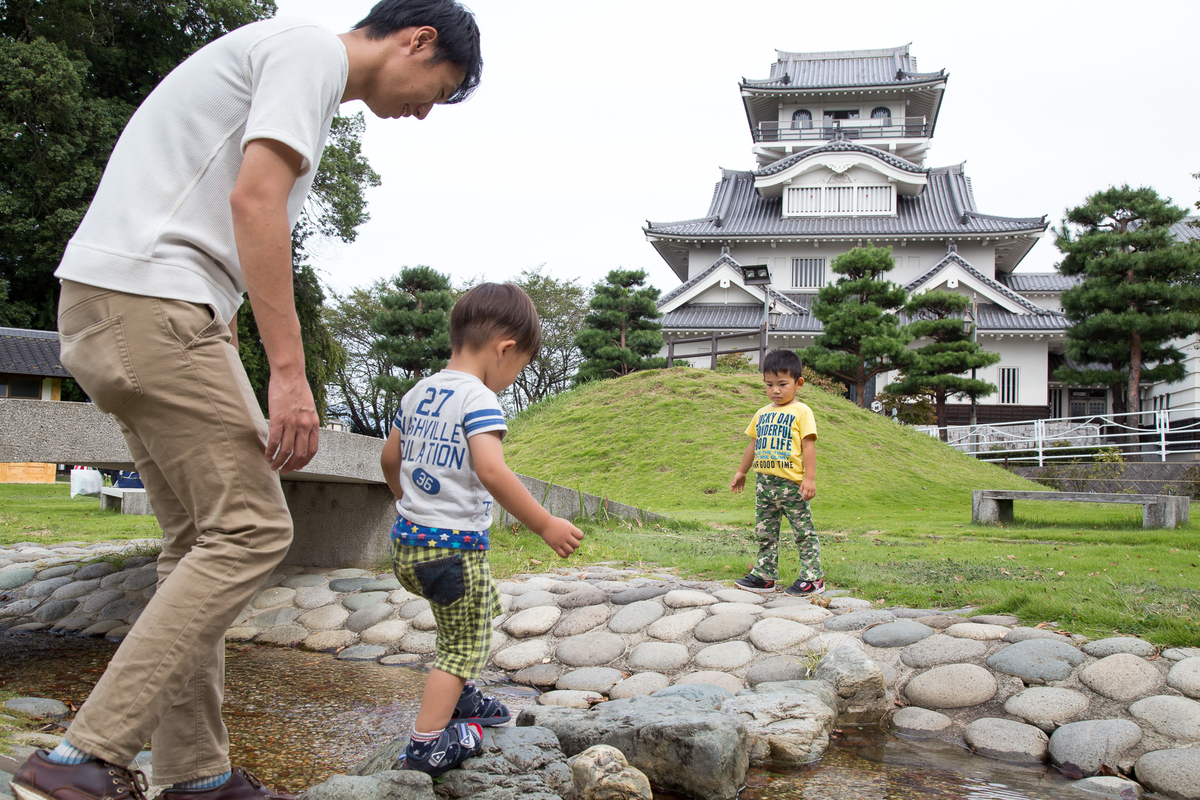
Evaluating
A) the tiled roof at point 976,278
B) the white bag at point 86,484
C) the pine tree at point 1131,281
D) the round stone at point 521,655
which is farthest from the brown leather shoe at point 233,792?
the tiled roof at point 976,278

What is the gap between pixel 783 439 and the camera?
4668 millimetres

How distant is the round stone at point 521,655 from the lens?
3785mm

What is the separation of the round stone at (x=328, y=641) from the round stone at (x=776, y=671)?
2060mm

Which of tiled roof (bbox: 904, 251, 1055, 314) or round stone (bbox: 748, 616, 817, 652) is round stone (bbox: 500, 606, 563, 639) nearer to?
round stone (bbox: 748, 616, 817, 652)

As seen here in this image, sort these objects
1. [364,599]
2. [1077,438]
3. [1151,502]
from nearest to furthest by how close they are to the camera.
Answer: [364,599]
[1151,502]
[1077,438]

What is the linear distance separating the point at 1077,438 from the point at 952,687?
1629cm

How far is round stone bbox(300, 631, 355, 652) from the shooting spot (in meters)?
4.10

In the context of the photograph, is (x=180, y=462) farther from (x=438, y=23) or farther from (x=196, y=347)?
(x=438, y=23)

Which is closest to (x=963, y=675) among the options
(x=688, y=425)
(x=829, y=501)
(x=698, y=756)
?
(x=698, y=756)

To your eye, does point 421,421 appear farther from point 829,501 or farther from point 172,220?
point 829,501

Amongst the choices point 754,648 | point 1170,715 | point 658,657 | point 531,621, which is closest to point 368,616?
point 531,621

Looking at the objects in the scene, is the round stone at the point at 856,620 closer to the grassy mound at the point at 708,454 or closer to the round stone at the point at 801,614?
the round stone at the point at 801,614

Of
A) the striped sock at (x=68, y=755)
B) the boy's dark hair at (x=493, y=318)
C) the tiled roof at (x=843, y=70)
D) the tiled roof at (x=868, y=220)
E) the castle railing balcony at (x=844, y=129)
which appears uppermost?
the tiled roof at (x=843, y=70)

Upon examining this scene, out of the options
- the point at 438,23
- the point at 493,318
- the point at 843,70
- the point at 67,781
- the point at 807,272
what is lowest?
the point at 67,781
